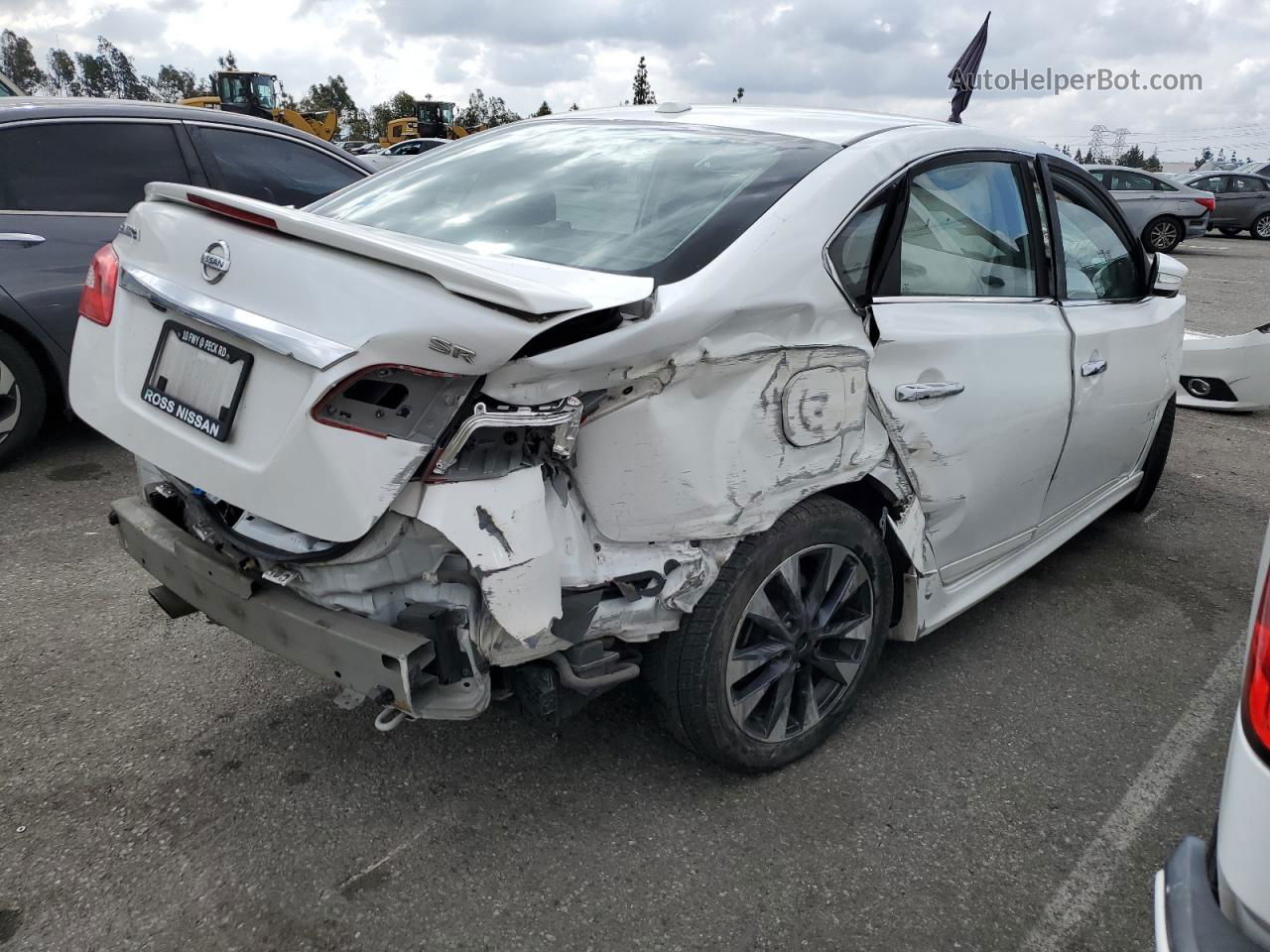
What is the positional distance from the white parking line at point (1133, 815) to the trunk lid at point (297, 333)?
1.64 meters

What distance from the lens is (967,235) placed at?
9.05ft

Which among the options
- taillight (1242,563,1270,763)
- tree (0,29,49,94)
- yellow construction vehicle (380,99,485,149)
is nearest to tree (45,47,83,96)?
tree (0,29,49,94)

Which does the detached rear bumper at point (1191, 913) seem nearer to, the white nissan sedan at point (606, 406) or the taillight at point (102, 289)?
the white nissan sedan at point (606, 406)

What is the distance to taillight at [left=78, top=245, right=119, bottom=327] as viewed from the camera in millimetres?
2221

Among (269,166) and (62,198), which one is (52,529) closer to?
(62,198)

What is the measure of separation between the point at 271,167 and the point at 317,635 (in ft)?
13.1

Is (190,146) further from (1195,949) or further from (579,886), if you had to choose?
(1195,949)

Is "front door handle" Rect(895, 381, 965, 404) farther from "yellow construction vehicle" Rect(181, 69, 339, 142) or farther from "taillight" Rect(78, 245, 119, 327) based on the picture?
"yellow construction vehicle" Rect(181, 69, 339, 142)

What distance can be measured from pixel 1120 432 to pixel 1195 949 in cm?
260

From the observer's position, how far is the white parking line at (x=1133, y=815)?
2.07 m

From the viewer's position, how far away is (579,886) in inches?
82.7

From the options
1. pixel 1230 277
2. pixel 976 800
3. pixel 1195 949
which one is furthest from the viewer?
pixel 1230 277

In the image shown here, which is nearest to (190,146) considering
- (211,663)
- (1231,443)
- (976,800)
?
(211,663)

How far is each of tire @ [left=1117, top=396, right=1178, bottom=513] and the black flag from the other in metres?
3.29
